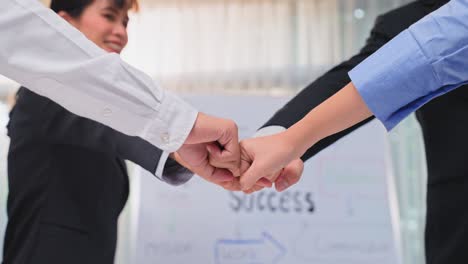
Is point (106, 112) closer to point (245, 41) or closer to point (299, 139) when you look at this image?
point (299, 139)

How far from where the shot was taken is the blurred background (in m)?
3.44

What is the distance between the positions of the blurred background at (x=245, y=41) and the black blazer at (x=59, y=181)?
1.76 m

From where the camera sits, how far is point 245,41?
11.4 ft

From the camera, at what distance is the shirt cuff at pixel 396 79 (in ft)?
3.12

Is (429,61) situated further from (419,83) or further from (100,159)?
(100,159)

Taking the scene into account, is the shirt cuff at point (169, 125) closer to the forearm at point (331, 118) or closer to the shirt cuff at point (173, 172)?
the forearm at point (331, 118)

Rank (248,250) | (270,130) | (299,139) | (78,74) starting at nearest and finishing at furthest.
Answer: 1. (78,74)
2. (299,139)
3. (270,130)
4. (248,250)

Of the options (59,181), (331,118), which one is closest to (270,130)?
(331,118)

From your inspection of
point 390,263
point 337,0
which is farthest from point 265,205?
point 337,0

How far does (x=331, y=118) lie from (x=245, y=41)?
7.78 feet

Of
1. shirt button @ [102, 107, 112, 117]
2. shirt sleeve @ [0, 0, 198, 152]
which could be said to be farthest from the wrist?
shirt button @ [102, 107, 112, 117]

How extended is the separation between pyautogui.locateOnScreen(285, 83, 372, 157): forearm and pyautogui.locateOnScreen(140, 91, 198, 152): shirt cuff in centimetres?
22

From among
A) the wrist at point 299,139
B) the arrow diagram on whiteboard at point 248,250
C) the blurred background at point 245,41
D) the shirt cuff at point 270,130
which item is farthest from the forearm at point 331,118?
the blurred background at point 245,41

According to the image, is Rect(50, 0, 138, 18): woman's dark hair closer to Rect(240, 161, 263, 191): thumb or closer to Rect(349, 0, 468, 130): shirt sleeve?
Rect(240, 161, 263, 191): thumb
